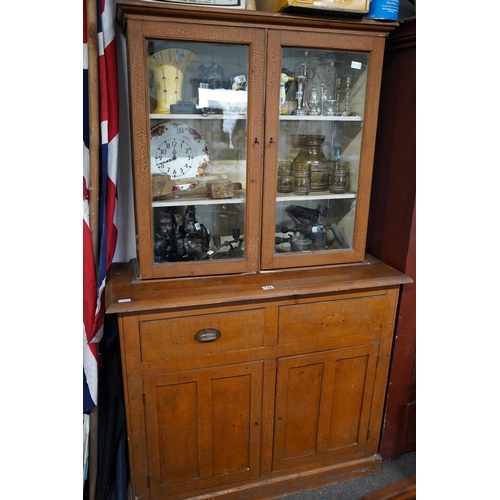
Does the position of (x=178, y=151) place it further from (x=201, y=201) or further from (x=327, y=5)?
(x=327, y=5)

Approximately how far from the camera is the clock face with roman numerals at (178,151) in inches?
58.4

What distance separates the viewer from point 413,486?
0.88m

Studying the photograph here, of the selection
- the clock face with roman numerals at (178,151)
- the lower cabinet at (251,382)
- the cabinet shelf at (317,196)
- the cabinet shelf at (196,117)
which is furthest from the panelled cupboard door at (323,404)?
the cabinet shelf at (196,117)

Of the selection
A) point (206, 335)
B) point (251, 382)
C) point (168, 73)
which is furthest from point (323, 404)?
point (168, 73)

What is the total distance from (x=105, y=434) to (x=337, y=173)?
130cm

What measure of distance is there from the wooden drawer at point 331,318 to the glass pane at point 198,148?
298 mm

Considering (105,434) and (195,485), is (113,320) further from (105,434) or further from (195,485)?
(195,485)

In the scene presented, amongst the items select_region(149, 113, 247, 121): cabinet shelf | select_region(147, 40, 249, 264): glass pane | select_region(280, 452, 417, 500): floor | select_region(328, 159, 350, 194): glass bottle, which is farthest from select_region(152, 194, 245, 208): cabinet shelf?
select_region(280, 452, 417, 500): floor

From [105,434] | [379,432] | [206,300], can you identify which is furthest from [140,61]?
[379,432]

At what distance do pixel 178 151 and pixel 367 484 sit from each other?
4.87 ft

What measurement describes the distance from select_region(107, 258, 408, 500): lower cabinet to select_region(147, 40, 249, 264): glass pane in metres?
0.18

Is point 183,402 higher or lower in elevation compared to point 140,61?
lower

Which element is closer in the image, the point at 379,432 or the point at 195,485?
the point at 195,485

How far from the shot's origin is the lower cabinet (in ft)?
4.73
